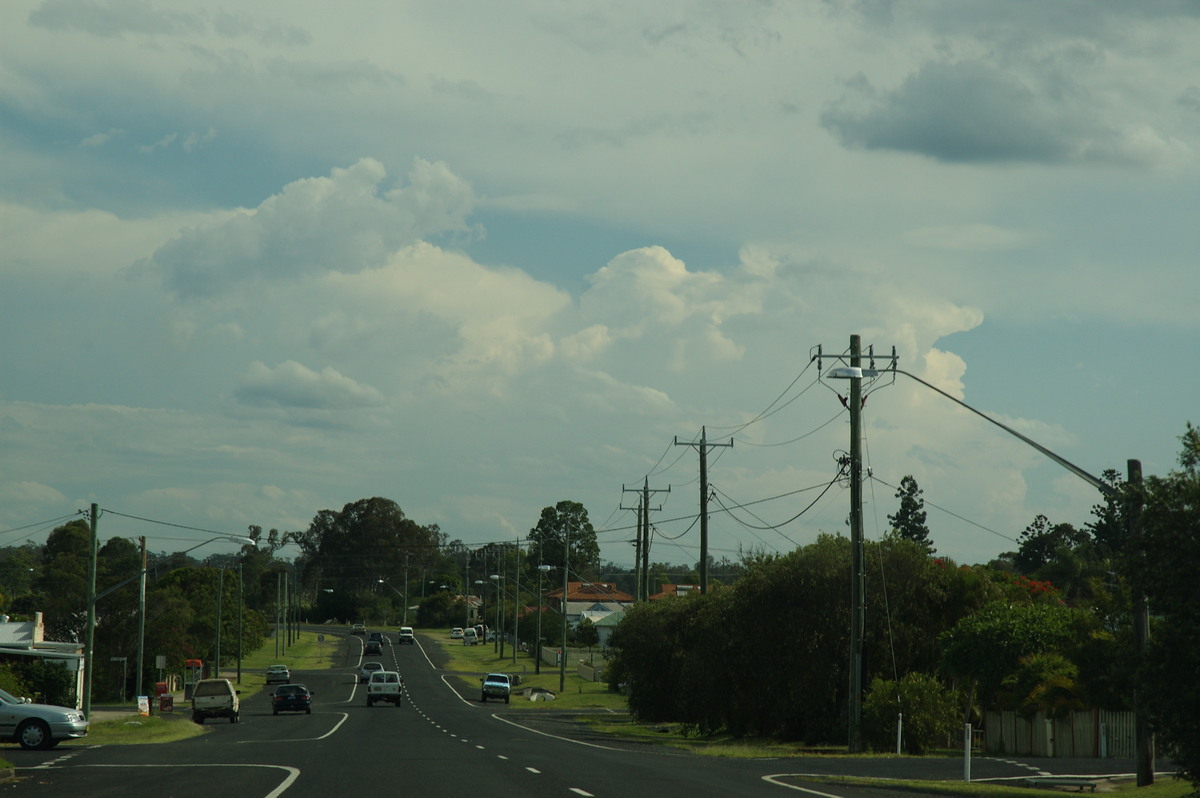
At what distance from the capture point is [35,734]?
3069cm

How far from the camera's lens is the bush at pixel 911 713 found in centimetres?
3441

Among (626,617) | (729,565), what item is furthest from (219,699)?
(729,565)

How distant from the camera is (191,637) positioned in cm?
8869

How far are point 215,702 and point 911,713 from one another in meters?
31.4

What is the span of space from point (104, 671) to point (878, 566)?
205ft

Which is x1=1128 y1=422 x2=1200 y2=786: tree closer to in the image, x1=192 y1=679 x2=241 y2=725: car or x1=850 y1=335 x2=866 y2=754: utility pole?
x1=850 y1=335 x2=866 y2=754: utility pole

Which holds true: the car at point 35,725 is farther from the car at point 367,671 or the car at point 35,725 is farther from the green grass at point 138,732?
the car at point 367,671

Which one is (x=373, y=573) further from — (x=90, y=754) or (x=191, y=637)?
(x=90, y=754)

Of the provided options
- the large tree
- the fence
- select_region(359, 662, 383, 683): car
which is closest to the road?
the fence

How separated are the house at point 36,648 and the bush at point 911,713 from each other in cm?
3809

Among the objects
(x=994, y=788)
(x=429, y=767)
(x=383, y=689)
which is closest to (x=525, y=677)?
(x=383, y=689)

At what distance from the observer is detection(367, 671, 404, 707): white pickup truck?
211 feet

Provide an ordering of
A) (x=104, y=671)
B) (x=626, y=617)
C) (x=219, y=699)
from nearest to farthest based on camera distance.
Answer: (x=219, y=699) → (x=626, y=617) → (x=104, y=671)

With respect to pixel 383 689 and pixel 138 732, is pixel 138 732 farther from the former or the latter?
pixel 383 689
